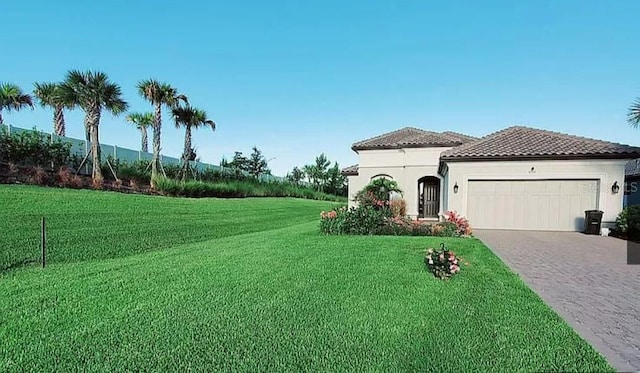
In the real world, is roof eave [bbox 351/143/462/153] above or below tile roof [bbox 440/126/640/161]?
above

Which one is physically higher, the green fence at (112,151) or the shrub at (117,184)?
the green fence at (112,151)

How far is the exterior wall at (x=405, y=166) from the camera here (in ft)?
66.9

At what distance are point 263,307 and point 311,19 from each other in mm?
12915

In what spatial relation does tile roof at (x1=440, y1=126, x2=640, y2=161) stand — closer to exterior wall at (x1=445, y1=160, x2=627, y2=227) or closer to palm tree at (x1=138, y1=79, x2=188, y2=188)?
exterior wall at (x1=445, y1=160, x2=627, y2=227)

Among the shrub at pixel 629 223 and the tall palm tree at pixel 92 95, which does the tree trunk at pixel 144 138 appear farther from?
the shrub at pixel 629 223

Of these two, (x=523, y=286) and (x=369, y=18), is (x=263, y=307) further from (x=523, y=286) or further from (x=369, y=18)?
(x=369, y=18)

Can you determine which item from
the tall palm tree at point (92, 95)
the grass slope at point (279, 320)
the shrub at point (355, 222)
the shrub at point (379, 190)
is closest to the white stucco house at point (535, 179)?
the shrub at point (379, 190)

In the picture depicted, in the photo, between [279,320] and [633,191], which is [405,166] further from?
[279,320]

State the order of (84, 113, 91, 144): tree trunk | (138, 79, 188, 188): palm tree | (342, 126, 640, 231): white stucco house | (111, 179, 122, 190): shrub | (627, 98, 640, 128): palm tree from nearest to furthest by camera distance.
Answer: (627, 98, 640, 128): palm tree, (342, 126, 640, 231): white stucco house, (111, 179, 122, 190): shrub, (84, 113, 91, 144): tree trunk, (138, 79, 188, 188): palm tree

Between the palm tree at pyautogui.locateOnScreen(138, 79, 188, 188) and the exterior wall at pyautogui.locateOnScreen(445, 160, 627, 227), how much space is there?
15.9 meters

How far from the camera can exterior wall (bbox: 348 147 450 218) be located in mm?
20406

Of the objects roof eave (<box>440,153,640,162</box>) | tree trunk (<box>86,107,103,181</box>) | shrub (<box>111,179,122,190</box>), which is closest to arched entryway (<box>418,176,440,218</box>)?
roof eave (<box>440,153,640,162</box>)

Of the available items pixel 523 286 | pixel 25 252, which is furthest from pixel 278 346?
pixel 25 252

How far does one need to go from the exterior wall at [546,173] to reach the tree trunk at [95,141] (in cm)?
1672
